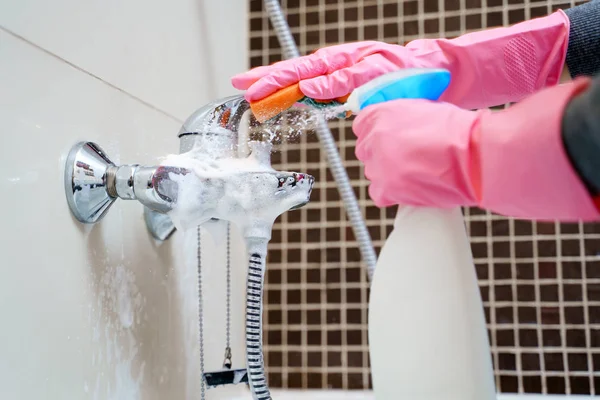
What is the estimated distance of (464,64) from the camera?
27.4 inches

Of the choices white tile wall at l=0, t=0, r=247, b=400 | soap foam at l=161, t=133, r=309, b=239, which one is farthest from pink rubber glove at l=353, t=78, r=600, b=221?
white tile wall at l=0, t=0, r=247, b=400

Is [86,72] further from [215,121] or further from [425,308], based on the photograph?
[425,308]

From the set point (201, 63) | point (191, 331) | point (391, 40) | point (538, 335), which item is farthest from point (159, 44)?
point (538, 335)

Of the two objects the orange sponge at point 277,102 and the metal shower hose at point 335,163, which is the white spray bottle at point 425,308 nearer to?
the orange sponge at point 277,102

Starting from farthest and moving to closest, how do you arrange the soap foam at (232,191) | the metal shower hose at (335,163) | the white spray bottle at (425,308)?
the metal shower hose at (335,163) → the soap foam at (232,191) → the white spray bottle at (425,308)

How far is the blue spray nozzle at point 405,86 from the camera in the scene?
522 mm

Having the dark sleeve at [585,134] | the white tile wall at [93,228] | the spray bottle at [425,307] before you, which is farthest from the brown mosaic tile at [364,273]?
the dark sleeve at [585,134]

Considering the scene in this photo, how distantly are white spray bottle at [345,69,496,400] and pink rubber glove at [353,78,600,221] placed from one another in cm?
3

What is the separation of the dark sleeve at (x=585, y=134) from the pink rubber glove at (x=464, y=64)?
1.00 ft

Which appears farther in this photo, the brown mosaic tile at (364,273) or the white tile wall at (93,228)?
the brown mosaic tile at (364,273)

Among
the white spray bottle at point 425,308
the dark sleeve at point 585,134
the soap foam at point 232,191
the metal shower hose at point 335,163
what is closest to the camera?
the dark sleeve at point 585,134

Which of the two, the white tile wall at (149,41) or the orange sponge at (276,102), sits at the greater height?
the white tile wall at (149,41)

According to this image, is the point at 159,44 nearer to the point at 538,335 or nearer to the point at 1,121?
the point at 1,121

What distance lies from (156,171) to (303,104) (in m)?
0.18
